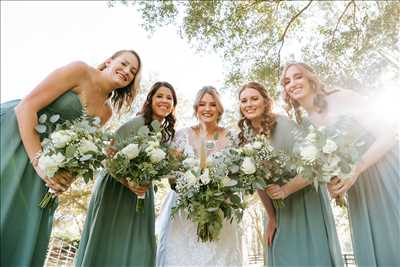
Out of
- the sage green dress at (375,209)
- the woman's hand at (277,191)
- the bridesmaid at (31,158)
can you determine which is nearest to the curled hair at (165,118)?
the bridesmaid at (31,158)

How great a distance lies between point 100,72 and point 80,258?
1990mm

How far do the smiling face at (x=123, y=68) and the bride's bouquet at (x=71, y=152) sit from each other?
1013 mm

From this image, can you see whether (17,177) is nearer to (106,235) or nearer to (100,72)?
(106,235)

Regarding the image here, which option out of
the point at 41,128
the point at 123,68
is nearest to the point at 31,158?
the point at 41,128

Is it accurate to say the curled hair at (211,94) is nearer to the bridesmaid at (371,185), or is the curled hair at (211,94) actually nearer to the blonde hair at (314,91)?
the blonde hair at (314,91)

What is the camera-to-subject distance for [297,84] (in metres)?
3.92

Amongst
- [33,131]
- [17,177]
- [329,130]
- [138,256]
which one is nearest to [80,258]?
[138,256]

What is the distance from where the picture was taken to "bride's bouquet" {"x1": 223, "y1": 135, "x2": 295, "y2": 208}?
3.05 m

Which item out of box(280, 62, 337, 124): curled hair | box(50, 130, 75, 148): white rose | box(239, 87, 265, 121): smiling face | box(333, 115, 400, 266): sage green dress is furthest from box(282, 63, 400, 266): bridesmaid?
box(50, 130, 75, 148): white rose

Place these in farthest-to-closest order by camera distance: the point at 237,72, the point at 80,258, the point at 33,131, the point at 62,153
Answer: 1. the point at 237,72
2. the point at 80,258
3. the point at 33,131
4. the point at 62,153

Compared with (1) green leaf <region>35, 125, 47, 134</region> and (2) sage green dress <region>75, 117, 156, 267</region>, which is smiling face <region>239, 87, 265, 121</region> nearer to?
(2) sage green dress <region>75, 117, 156, 267</region>

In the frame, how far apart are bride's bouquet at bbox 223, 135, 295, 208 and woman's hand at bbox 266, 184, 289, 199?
0.16 feet

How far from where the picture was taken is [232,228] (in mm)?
3676

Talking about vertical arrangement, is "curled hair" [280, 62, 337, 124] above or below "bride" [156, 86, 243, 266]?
above
